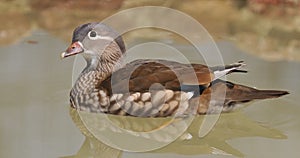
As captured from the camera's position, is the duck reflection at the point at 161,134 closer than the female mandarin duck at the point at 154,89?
Yes

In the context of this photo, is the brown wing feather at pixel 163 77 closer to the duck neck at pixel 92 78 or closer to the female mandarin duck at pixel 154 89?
the female mandarin duck at pixel 154 89

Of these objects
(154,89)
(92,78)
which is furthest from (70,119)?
(154,89)

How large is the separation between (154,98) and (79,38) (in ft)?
1.41

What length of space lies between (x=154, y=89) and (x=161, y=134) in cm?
20

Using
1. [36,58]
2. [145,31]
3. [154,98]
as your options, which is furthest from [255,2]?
[154,98]

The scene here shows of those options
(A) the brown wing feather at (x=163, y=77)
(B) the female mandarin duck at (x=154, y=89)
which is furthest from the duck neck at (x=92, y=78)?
(A) the brown wing feather at (x=163, y=77)

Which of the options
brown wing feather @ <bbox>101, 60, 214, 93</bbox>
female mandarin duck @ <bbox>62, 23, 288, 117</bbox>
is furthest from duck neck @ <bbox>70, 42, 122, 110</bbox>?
brown wing feather @ <bbox>101, 60, 214, 93</bbox>

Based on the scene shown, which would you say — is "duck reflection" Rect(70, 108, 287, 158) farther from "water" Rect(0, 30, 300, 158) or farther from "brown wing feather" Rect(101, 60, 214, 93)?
"brown wing feather" Rect(101, 60, 214, 93)

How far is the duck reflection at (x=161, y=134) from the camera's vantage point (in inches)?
110

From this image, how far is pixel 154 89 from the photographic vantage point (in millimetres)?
3057

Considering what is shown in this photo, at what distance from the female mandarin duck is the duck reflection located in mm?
38

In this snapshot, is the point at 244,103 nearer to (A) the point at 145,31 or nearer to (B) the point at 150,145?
(B) the point at 150,145

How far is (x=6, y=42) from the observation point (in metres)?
4.07

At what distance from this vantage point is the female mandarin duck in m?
3.05
